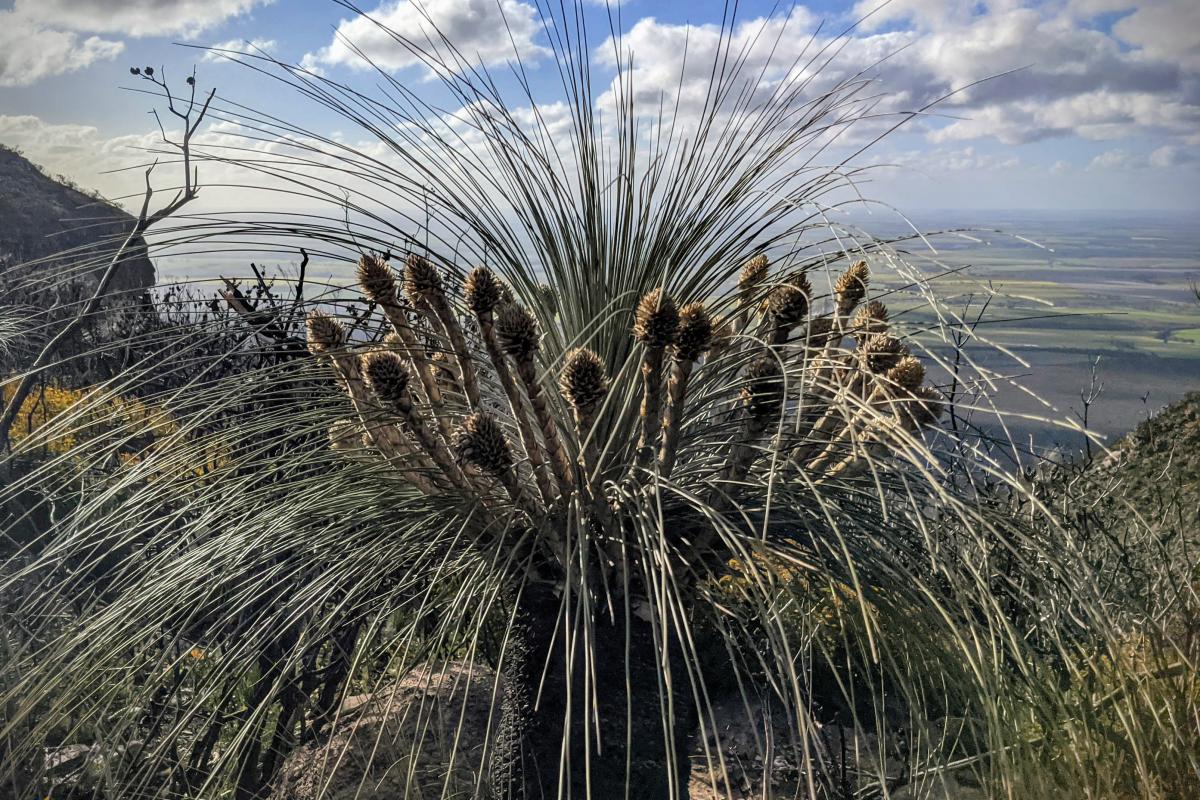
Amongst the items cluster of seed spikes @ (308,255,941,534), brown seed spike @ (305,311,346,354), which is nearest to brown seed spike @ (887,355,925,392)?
cluster of seed spikes @ (308,255,941,534)

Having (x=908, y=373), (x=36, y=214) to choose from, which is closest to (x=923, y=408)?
(x=908, y=373)

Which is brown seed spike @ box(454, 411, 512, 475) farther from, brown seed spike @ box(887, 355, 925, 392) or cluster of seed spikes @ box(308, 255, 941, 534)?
brown seed spike @ box(887, 355, 925, 392)

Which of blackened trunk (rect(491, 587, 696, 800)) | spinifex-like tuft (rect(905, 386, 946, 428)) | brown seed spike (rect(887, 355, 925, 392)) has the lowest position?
blackened trunk (rect(491, 587, 696, 800))

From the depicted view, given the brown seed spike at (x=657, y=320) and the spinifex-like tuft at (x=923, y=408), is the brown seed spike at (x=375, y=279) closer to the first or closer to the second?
the brown seed spike at (x=657, y=320)

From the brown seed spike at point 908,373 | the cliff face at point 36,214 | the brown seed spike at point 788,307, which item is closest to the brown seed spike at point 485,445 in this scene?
the brown seed spike at point 788,307

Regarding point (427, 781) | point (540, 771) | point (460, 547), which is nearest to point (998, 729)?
point (540, 771)

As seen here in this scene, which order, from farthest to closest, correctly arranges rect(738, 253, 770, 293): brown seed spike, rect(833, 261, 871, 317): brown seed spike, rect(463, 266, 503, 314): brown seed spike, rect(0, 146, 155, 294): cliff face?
rect(0, 146, 155, 294): cliff face < rect(738, 253, 770, 293): brown seed spike < rect(833, 261, 871, 317): brown seed spike < rect(463, 266, 503, 314): brown seed spike

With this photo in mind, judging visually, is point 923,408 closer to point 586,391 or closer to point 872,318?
point 872,318

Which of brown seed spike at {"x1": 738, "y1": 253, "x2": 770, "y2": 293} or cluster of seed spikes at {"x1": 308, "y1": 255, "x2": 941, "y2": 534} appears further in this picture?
brown seed spike at {"x1": 738, "y1": 253, "x2": 770, "y2": 293}

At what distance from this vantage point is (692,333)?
3.17 feet

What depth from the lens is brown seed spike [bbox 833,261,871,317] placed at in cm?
135

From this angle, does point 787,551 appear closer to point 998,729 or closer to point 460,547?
point 998,729

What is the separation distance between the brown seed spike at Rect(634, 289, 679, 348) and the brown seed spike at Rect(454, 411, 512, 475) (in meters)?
0.20

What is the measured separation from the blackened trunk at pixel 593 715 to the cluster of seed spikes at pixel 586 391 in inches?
8.1
